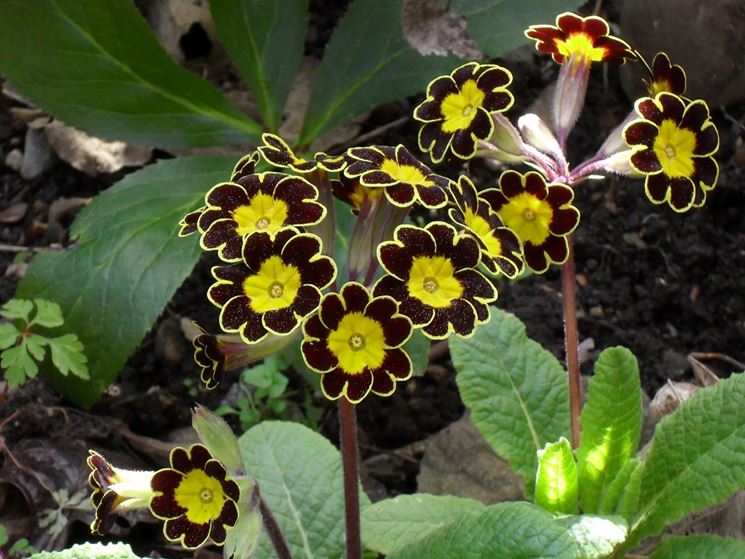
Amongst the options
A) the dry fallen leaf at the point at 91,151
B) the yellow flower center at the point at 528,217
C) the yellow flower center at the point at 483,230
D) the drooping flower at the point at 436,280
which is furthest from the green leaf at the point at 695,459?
the dry fallen leaf at the point at 91,151

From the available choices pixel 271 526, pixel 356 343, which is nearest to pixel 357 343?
pixel 356 343

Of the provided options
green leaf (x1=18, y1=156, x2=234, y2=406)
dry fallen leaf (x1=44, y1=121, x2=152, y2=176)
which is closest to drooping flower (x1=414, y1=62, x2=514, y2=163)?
green leaf (x1=18, y1=156, x2=234, y2=406)

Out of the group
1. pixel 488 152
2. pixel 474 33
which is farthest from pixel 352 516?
pixel 474 33

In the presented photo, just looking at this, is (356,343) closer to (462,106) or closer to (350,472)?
(350,472)

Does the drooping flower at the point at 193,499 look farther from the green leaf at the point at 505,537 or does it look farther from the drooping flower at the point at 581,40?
the drooping flower at the point at 581,40

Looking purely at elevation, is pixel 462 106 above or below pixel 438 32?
above

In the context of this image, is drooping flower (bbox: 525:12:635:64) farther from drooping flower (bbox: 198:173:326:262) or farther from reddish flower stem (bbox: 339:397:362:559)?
reddish flower stem (bbox: 339:397:362:559)

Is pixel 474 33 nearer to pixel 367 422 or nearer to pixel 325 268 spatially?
pixel 367 422
